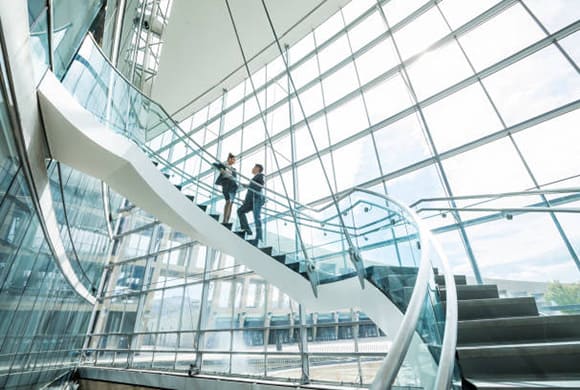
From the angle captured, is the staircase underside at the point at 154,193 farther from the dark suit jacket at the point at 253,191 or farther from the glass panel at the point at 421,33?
the glass panel at the point at 421,33

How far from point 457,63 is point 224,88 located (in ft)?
28.6

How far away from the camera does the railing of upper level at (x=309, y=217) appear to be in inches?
131

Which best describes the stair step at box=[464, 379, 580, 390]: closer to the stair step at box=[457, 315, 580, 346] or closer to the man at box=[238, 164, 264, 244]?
the stair step at box=[457, 315, 580, 346]

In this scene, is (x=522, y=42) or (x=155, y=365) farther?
(x=155, y=365)

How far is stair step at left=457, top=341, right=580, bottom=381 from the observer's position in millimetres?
1750

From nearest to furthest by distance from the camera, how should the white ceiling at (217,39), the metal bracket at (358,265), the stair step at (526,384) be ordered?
the stair step at (526,384) < the metal bracket at (358,265) < the white ceiling at (217,39)

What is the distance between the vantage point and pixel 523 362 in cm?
180

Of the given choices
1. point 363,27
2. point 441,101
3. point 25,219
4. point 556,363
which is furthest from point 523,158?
point 25,219

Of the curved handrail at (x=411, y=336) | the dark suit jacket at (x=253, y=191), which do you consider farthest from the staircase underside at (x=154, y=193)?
the curved handrail at (x=411, y=336)

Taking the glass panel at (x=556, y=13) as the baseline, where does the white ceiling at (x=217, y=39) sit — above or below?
above

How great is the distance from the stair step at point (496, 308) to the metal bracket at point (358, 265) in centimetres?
161

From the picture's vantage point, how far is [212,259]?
9188 millimetres

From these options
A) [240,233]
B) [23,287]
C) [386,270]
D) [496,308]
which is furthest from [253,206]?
[496,308]

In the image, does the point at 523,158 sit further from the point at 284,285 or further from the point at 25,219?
the point at 25,219
